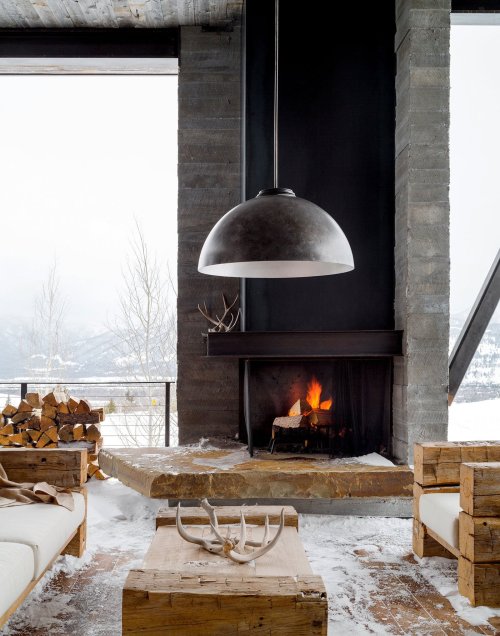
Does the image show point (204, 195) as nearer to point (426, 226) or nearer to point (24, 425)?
point (426, 226)

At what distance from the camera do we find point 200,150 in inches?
207

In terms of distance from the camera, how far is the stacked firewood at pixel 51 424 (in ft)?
16.5

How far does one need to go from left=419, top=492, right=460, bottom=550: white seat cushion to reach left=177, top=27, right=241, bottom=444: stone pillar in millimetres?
2023

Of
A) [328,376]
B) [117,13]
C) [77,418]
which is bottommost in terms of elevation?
[77,418]

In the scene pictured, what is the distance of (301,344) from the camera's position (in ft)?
14.5

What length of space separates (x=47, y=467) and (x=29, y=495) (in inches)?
11.5

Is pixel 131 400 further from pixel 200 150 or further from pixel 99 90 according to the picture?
pixel 99 90

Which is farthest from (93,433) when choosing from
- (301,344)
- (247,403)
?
→ (301,344)

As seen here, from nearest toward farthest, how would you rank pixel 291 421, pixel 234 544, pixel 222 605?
pixel 222 605, pixel 234 544, pixel 291 421

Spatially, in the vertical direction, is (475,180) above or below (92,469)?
above

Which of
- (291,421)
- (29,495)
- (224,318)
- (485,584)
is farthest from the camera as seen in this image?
(224,318)

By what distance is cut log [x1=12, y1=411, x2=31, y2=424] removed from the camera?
508cm

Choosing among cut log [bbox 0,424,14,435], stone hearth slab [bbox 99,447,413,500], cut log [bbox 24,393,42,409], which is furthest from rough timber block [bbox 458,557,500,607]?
cut log [bbox 0,424,14,435]

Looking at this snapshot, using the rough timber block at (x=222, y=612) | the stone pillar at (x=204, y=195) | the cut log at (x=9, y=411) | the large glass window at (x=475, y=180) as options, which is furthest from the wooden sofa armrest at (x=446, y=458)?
the cut log at (x=9, y=411)
